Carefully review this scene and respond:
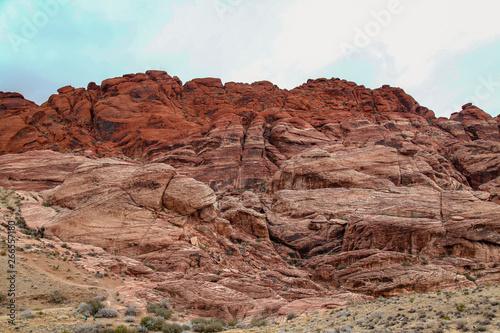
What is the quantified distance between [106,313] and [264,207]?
1029 inches

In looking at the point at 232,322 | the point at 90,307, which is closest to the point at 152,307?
the point at 90,307

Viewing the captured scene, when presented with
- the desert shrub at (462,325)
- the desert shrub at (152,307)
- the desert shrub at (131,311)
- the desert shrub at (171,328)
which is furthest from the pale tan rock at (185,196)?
the desert shrub at (462,325)

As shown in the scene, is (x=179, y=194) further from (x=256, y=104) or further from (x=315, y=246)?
(x=256, y=104)

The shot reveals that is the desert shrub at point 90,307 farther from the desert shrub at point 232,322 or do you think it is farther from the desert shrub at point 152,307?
the desert shrub at point 232,322

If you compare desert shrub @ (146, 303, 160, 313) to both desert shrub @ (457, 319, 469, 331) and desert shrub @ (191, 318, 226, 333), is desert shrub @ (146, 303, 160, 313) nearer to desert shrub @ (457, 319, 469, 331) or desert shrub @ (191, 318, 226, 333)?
desert shrub @ (191, 318, 226, 333)

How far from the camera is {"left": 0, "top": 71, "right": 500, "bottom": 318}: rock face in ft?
73.6

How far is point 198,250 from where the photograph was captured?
2333 centimetres

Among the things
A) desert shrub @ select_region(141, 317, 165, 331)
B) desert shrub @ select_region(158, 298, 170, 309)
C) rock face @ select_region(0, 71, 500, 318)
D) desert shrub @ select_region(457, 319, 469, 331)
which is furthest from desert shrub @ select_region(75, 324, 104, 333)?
desert shrub @ select_region(457, 319, 469, 331)

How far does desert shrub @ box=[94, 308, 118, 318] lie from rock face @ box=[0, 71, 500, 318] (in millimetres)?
4384

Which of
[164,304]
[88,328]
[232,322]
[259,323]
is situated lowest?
[232,322]

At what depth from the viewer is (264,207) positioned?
39.0 m

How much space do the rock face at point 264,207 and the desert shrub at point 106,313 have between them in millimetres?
4384

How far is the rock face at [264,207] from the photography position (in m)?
22.4

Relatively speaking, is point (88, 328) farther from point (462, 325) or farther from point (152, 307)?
point (462, 325)
